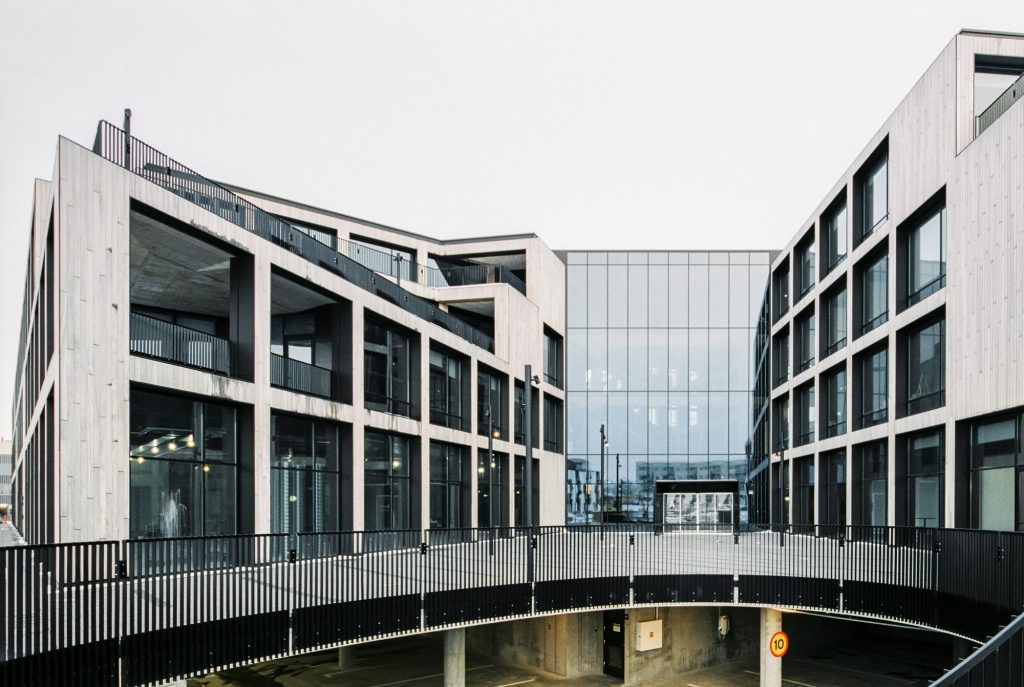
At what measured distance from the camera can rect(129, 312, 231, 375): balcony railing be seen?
66.4 ft

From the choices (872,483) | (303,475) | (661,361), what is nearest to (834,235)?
(872,483)

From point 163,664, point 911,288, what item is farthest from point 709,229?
point 163,664

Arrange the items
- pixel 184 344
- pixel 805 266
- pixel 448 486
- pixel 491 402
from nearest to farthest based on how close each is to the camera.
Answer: pixel 184 344
pixel 448 486
pixel 491 402
pixel 805 266

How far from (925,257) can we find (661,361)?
88.5 ft

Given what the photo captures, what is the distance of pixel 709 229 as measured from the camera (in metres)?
121

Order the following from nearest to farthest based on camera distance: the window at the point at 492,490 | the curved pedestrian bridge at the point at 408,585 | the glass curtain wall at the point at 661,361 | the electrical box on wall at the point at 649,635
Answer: the curved pedestrian bridge at the point at 408,585, the electrical box on wall at the point at 649,635, the window at the point at 492,490, the glass curtain wall at the point at 661,361

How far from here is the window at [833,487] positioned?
110 ft

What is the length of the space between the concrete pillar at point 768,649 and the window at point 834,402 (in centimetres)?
1364

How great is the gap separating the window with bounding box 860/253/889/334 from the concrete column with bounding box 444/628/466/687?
1810cm

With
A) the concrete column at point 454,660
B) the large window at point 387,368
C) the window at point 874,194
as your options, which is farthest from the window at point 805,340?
the concrete column at point 454,660

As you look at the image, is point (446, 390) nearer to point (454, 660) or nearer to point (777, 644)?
point (454, 660)

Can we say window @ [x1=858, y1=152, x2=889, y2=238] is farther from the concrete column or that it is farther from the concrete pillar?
the concrete column

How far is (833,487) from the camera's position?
3503 cm

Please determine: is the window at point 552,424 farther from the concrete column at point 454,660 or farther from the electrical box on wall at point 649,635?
the concrete column at point 454,660
